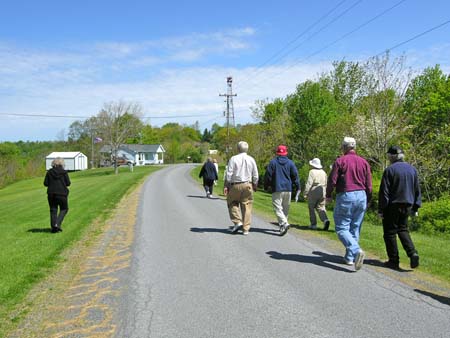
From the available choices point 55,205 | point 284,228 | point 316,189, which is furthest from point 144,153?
point 284,228

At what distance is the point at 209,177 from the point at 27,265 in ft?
41.7

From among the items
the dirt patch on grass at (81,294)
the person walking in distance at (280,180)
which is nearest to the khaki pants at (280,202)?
the person walking in distance at (280,180)

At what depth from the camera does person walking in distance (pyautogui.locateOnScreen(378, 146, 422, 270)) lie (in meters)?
6.55

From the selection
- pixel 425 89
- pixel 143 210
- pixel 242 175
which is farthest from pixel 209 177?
pixel 425 89

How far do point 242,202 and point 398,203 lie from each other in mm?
3661

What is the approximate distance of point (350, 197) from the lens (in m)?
6.68

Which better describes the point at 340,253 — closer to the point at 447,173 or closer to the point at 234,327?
the point at 234,327

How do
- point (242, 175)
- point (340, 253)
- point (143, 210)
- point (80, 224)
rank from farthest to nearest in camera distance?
point (143, 210), point (80, 224), point (242, 175), point (340, 253)

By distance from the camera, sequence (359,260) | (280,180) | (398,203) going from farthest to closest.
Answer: (280,180)
(398,203)
(359,260)

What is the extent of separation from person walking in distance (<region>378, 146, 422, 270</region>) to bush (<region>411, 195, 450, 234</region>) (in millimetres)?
6188

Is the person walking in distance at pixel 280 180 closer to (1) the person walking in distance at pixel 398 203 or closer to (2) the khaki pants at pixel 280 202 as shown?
(2) the khaki pants at pixel 280 202

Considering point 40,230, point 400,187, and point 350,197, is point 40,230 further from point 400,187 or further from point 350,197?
point 400,187

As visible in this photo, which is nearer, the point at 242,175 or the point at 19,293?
the point at 19,293

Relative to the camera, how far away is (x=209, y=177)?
772 inches
